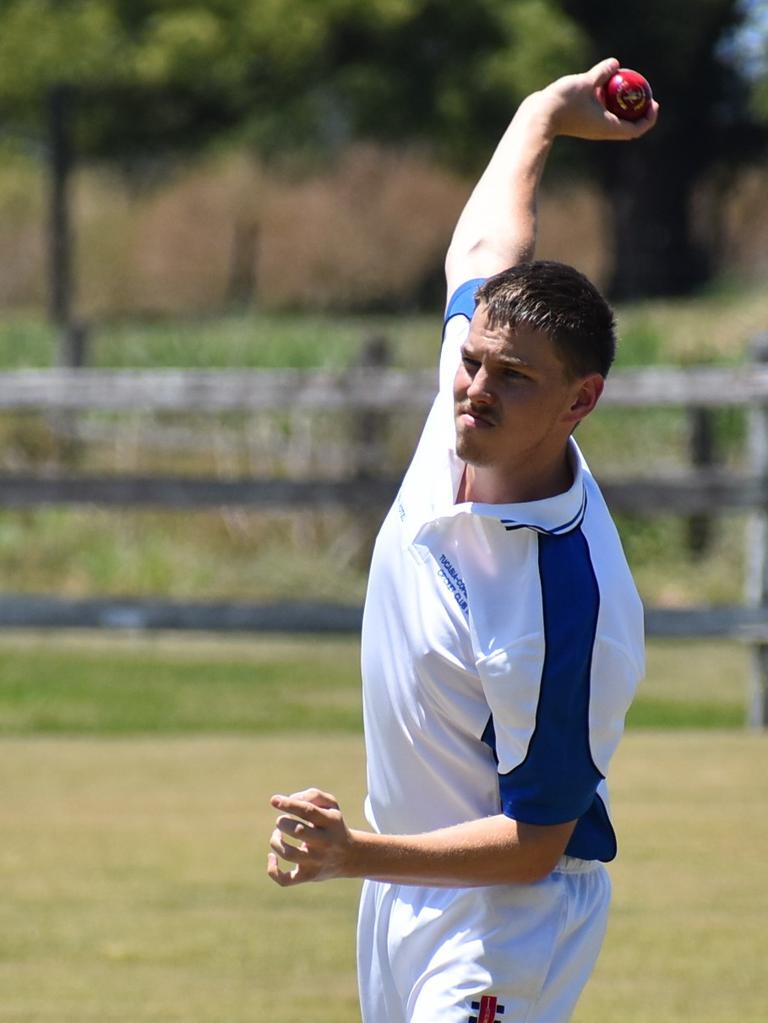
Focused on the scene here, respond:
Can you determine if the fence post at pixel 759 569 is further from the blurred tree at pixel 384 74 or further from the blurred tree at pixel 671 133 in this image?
the blurred tree at pixel 671 133

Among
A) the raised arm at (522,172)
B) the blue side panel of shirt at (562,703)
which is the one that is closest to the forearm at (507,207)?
the raised arm at (522,172)

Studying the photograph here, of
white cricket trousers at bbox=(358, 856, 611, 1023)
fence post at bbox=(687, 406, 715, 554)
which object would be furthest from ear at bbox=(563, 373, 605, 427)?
fence post at bbox=(687, 406, 715, 554)

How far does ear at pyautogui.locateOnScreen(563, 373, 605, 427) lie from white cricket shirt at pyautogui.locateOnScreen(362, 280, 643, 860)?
11cm

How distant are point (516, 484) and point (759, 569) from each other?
7.19 m

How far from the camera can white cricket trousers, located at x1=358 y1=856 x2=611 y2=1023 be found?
2881 mm

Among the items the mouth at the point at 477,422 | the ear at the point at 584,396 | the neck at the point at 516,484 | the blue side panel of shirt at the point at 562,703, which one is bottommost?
the blue side panel of shirt at the point at 562,703

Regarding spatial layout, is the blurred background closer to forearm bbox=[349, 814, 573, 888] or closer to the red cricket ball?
forearm bbox=[349, 814, 573, 888]

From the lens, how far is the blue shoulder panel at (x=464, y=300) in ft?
10.6

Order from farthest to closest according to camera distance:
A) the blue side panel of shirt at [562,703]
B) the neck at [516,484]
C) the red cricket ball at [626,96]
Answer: the red cricket ball at [626,96] < the neck at [516,484] < the blue side panel of shirt at [562,703]

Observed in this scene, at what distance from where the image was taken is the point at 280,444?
→ 47.7 feet

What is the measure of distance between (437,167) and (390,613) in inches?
927

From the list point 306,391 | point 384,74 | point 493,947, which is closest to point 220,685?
point 306,391

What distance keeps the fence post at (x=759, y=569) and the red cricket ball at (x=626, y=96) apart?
20.7 ft

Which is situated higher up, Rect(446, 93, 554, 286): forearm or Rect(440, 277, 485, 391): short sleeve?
Rect(446, 93, 554, 286): forearm
